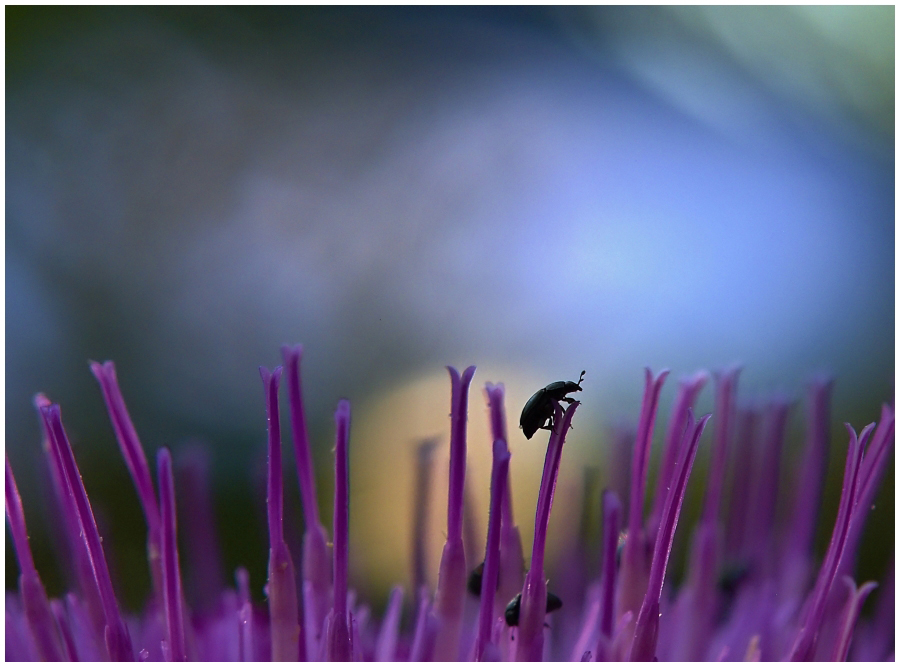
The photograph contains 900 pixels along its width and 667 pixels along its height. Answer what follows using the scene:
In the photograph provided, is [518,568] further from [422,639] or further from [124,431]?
[124,431]

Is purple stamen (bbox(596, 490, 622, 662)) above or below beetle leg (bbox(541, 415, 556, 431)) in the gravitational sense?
below

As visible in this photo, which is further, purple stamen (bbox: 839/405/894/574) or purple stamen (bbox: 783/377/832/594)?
purple stamen (bbox: 783/377/832/594)

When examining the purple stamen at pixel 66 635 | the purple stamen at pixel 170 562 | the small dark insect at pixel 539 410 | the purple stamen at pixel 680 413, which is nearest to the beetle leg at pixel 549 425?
the small dark insect at pixel 539 410

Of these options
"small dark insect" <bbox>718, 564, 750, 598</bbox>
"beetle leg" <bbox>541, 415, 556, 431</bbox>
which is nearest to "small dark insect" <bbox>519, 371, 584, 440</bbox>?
"beetle leg" <bbox>541, 415, 556, 431</bbox>

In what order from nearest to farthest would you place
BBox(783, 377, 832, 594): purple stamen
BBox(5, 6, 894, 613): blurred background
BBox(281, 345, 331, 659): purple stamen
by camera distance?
BBox(281, 345, 331, 659): purple stamen, BBox(783, 377, 832, 594): purple stamen, BBox(5, 6, 894, 613): blurred background

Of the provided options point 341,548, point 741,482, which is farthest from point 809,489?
point 341,548

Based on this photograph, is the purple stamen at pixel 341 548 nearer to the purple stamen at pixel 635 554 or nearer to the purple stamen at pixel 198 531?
the purple stamen at pixel 635 554

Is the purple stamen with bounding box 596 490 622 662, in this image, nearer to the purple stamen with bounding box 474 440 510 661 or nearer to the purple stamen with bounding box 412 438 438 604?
the purple stamen with bounding box 474 440 510 661
